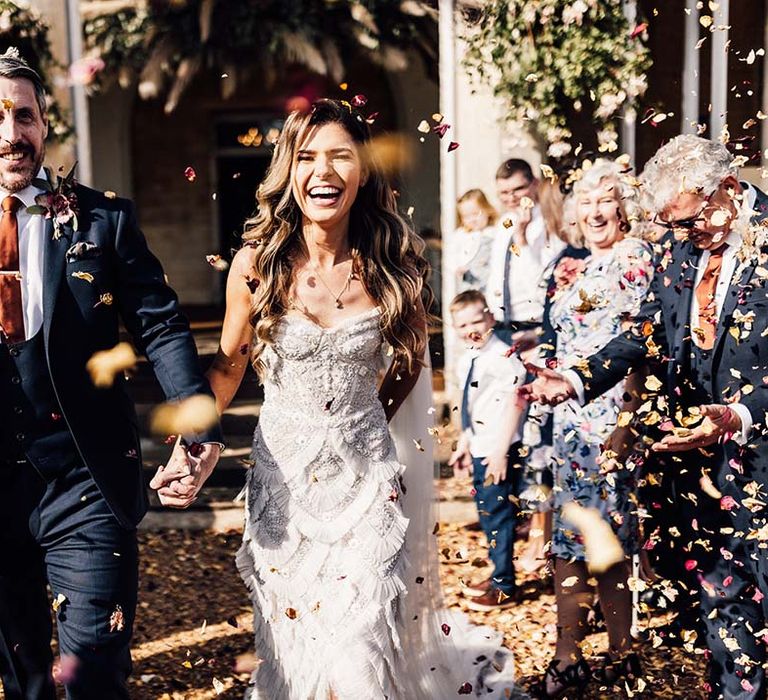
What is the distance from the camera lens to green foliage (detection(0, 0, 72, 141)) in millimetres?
8031

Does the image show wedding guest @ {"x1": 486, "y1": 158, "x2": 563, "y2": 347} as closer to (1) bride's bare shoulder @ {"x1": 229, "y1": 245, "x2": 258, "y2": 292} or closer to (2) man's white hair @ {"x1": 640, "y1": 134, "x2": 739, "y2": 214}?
(2) man's white hair @ {"x1": 640, "y1": 134, "x2": 739, "y2": 214}

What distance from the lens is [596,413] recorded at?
4.04 m

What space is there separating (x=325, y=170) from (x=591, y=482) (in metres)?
1.64

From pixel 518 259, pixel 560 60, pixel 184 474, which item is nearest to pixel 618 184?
pixel 518 259

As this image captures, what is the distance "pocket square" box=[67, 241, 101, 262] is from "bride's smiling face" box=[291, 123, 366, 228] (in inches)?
24.5

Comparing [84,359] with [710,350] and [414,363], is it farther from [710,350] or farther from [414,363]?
[710,350]

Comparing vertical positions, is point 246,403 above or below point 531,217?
below

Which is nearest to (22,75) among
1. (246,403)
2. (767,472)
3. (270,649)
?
(270,649)

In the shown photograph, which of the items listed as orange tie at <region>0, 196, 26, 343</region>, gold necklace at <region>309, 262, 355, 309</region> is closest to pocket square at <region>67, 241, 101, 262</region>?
orange tie at <region>0, 196, 26, 343</region>

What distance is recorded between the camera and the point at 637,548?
→ 4.07m

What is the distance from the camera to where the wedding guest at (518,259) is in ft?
18.1

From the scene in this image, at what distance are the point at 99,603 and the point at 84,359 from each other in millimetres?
648

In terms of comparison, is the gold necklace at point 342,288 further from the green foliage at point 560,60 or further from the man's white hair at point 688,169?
the green foliage at point 560,60

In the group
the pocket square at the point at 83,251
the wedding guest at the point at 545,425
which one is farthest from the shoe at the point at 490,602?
the pocket square at the point at 83,251
